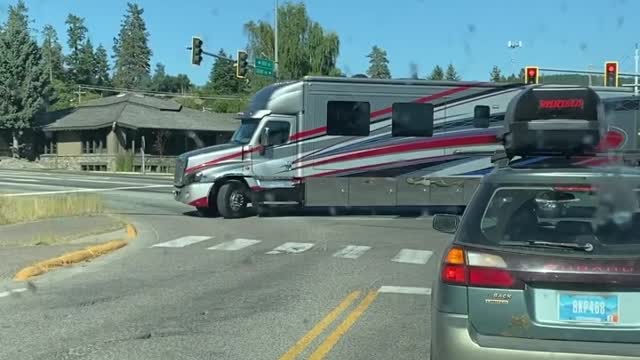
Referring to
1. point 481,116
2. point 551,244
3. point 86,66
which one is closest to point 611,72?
point 481,116

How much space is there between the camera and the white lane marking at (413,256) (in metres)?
11.8

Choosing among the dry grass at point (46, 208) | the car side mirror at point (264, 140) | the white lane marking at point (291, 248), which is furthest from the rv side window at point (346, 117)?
the dry grass at point (46, 208)

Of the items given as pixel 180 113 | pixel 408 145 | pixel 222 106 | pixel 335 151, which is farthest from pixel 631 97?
pixel 222 106

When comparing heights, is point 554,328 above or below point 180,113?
below

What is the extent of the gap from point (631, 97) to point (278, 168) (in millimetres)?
10268

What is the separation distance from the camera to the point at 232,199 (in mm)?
19188

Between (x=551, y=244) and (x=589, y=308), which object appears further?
(x=551, y=244)

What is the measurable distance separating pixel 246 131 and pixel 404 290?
11090mm

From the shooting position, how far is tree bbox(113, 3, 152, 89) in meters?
149

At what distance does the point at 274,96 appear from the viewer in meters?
19.3

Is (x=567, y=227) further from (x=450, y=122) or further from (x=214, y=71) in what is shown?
(x=214, y=71)

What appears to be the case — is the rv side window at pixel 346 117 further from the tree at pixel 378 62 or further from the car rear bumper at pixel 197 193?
the tree at pixel 378 62

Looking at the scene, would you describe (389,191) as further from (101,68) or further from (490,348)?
(101,68)

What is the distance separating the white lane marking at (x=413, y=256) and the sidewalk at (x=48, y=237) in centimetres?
545
